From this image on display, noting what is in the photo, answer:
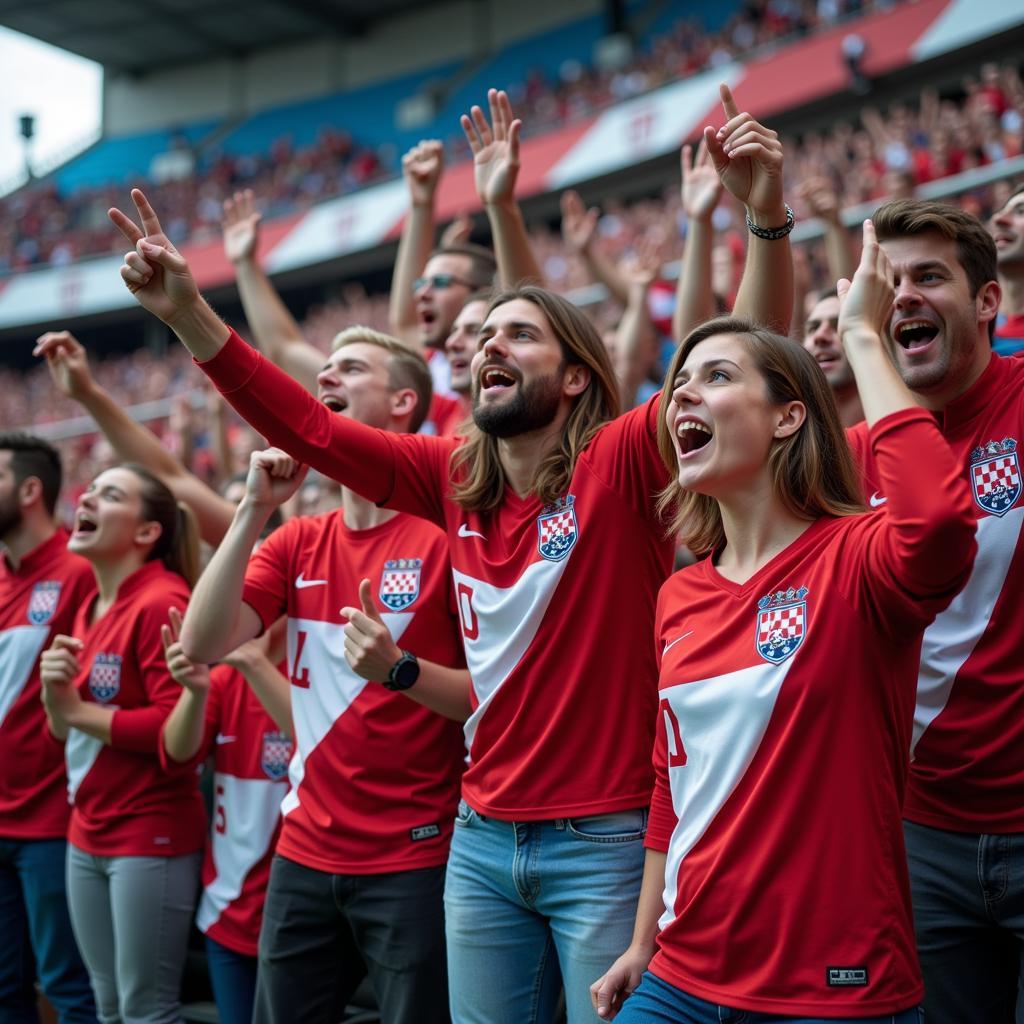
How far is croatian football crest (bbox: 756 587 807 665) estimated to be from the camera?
184 centimetres

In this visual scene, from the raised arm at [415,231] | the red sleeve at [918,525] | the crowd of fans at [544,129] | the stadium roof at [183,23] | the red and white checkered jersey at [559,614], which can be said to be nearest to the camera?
the red sleeve at [918,525]

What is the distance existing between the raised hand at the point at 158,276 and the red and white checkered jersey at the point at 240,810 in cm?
146

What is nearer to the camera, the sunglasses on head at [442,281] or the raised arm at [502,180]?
the raised arm at [502,180]

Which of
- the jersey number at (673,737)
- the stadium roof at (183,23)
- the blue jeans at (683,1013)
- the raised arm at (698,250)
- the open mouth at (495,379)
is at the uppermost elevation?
the stadium roof at (183,23)

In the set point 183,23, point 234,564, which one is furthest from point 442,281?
point 183,23

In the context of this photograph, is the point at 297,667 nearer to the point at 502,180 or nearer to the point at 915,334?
the point at 502,180

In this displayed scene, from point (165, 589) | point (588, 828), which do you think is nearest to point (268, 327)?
point (165, 589)

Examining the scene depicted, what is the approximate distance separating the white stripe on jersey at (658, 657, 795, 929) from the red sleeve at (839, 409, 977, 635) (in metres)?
0.20

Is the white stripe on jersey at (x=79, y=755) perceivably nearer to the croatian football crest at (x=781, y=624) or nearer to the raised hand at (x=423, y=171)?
the raised hand at (x=423, y=171)

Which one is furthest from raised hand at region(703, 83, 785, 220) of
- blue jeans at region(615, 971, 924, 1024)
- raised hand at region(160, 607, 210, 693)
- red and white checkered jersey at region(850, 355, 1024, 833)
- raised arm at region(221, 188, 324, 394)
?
raised arm at region(221, 188, 324, 394)

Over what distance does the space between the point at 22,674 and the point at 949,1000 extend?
121 inches

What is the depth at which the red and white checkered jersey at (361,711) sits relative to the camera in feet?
8.93

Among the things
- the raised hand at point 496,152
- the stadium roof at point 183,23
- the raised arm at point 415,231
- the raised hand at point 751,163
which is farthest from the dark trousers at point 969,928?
the stadium roof at point 183,23

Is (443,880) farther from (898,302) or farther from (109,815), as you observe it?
(898,302)
